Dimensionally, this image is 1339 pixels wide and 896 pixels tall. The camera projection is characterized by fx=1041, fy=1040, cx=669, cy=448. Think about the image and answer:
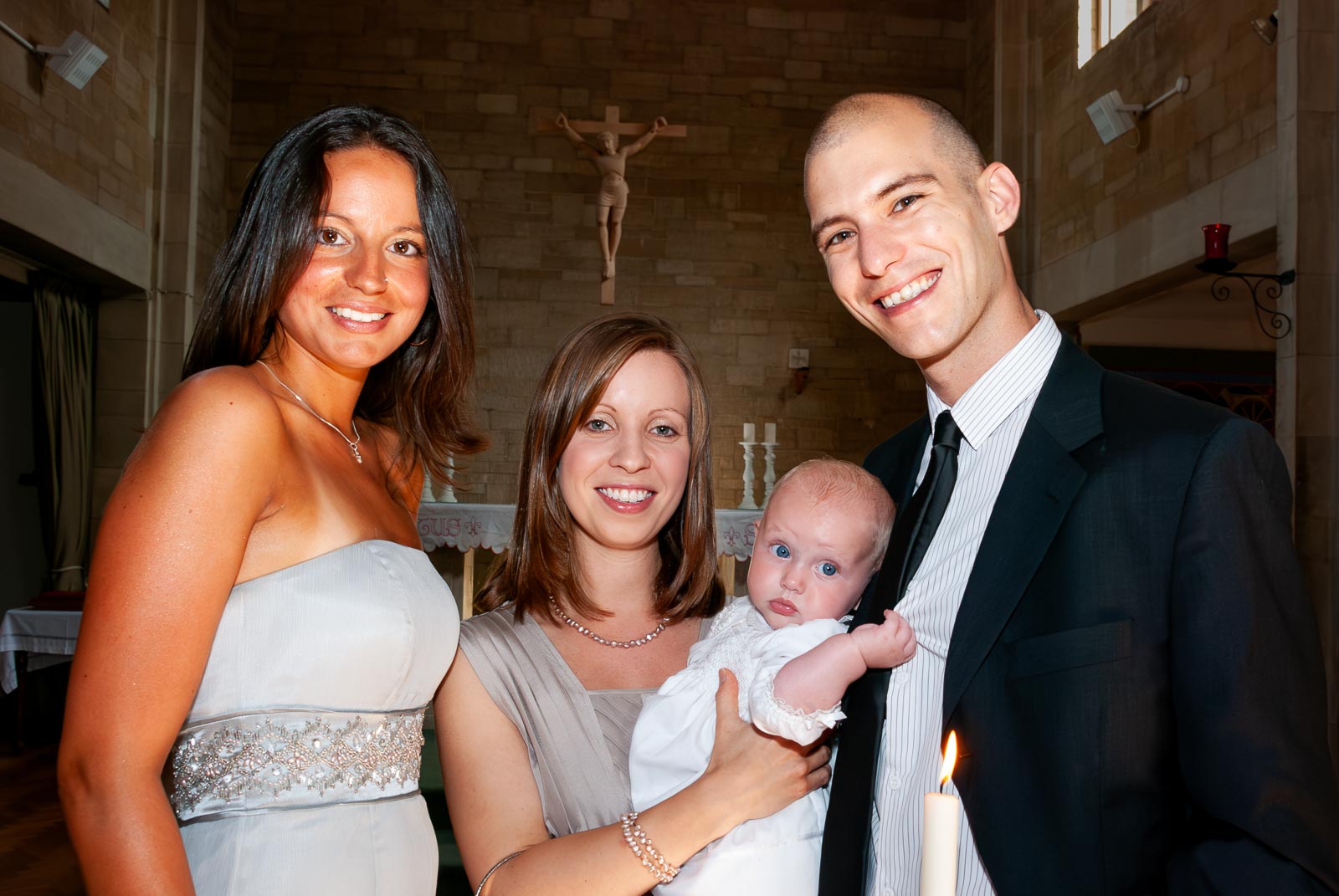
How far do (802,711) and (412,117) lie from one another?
905 cm

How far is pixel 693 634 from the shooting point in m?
1.90

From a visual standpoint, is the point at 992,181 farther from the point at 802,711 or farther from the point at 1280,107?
the point at 1280,107

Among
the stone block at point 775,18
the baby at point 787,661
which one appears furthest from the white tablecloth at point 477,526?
the stone block at point 775,18

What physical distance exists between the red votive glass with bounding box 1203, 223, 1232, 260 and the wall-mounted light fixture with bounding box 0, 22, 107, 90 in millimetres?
6915

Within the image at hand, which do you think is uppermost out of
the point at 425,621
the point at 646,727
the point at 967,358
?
the point at 967,358

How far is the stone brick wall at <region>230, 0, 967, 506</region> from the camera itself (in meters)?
9.47

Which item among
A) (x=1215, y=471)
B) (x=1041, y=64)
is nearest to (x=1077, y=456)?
(x=1215, y=471)

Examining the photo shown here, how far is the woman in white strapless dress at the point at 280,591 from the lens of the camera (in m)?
1.30

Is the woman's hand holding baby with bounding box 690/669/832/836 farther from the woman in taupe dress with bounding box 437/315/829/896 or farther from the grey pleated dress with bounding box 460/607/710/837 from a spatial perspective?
the grey pleated dress with bounding box 460/607/710/837

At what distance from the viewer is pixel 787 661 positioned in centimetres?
154

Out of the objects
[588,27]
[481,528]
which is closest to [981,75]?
[588,27]

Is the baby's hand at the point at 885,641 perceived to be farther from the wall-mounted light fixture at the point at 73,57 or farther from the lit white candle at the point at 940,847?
the wall-mounted light fixture at the point at 73,57

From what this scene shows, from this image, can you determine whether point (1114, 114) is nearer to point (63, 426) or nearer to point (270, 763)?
point (270, 763)

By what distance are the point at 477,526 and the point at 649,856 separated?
4.34m
